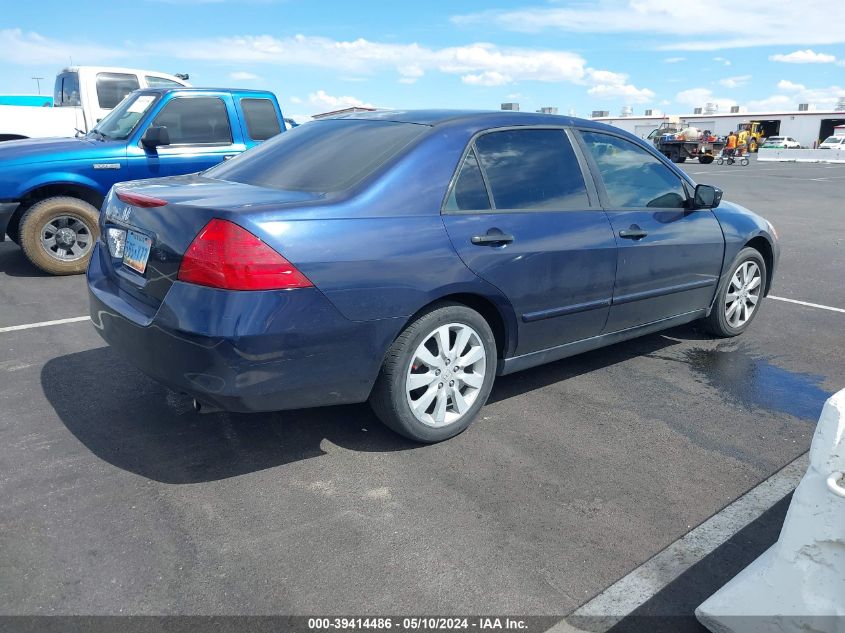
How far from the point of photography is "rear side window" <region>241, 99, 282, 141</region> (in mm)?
8062

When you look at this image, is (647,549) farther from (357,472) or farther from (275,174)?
(275,174)

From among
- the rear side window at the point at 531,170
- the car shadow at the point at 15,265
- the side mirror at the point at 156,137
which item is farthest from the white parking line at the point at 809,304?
the car shadow at the point at 15,265

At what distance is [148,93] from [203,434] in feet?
17.8

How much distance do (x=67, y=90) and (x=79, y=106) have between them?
29.5 inches

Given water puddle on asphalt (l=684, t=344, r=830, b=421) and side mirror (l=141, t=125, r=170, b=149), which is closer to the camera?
water puddle on asphalt (l=684, t=344, r=830, b=421)

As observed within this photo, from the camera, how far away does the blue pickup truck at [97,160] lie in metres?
6.78

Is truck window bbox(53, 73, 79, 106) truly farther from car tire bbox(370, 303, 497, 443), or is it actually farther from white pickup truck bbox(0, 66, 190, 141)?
car tire bbox(370, 303, 497, 443)

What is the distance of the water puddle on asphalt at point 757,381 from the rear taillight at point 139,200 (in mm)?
3474

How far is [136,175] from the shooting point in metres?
7.20

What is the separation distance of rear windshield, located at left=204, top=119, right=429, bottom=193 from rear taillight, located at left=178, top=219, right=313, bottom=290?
0.57m

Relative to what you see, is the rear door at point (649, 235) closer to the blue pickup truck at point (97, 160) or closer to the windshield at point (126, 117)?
the blue pickup truck at point (97, 160)

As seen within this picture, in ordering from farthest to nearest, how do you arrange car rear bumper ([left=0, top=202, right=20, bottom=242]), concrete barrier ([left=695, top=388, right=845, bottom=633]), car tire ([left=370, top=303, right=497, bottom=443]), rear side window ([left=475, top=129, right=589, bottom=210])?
1. car rear bumper ([left=0, top=202, right=20, bottom=242])
2. rear side window ([left=475, top=129, right=589, bottom=210])
3. car tire ([left=370, top=303, right=497, bottom=443])
4. concrete barrier ([left=695, top=388, right=845, bottom=633])

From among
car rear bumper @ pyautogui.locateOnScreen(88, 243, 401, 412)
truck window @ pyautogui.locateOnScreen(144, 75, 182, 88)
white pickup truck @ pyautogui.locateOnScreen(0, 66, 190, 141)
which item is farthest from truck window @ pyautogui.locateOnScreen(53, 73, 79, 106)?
car rear bumper @ pyautogui.locateOnScreen(88, 243, 401, 412)

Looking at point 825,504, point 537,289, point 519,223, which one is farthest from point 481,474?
point 825,504
